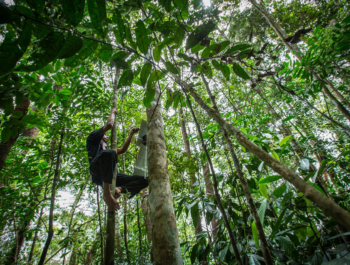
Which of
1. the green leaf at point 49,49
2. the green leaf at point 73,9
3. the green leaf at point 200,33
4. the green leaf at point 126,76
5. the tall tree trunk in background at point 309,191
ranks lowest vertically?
the tall tree trunk in background at point 309,191

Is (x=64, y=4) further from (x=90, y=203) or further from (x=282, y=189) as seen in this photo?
(x=90, y=203)

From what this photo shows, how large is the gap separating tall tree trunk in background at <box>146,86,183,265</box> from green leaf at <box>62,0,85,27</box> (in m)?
0.48

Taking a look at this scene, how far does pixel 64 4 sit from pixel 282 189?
1.38 meters

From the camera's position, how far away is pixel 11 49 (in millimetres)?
619

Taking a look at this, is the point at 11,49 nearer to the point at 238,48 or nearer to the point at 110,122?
the point at 238,48

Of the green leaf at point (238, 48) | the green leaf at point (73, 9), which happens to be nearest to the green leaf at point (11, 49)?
the green leaf at point (73, 9)

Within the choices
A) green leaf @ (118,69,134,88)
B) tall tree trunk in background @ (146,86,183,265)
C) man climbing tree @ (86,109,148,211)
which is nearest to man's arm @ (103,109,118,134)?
man climbing tree @ (86,109,148,211)

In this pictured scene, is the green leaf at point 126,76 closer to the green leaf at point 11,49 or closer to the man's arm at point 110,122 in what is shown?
the green leaf at point 11,49

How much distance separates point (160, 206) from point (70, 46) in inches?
52.8

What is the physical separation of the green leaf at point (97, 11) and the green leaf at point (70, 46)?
12cm

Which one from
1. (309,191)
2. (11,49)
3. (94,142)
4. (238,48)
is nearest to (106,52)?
(11,49)

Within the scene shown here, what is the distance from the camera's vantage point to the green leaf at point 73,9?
63 cm

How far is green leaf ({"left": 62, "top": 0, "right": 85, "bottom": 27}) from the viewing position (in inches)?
25.0

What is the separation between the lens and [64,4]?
24.7 inches
